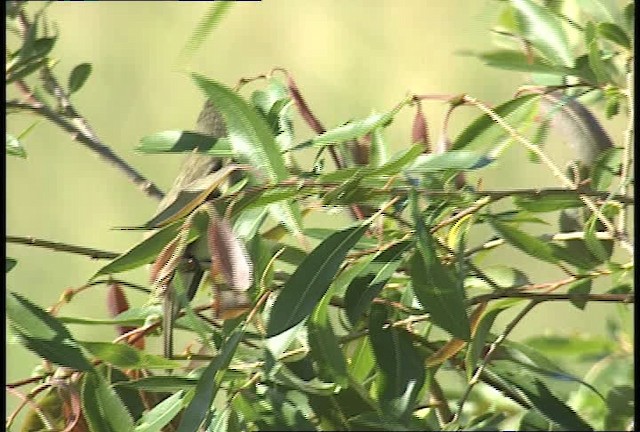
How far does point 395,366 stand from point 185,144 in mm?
243

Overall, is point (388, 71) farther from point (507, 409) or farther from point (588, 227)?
point (588, 227)

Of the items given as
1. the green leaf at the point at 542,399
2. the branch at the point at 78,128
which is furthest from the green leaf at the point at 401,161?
the branch at the point at 78,128

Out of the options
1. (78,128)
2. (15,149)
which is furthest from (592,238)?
(78,128)

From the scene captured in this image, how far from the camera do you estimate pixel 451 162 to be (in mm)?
779

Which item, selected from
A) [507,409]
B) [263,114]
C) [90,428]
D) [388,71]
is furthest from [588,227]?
[388,71]

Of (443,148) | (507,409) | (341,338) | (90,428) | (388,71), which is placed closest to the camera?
(90,428)

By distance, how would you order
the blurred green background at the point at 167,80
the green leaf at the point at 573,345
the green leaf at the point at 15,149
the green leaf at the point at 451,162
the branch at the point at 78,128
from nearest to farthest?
1. the green leaf at the point at 451,162
2. the green leaf at the point at 15,149
3. the branch at the point at 78,128
4. the green leaf at the point at 573,345
5. the blurred green background at the point at 167,80

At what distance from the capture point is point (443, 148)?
3.23ft

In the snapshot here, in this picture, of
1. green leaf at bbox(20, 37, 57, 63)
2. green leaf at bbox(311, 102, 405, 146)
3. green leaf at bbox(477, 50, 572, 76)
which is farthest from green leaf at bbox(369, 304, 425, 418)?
green leaf at bbox(20, 37, 57, 63)

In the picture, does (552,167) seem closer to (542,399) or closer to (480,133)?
(480,133)

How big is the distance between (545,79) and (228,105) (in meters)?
0.40

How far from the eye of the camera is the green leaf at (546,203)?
836 millimetres

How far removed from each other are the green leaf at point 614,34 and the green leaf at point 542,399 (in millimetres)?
293

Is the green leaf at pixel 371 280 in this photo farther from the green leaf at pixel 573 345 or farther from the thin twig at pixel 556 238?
the green leaf at pixel 573 345
